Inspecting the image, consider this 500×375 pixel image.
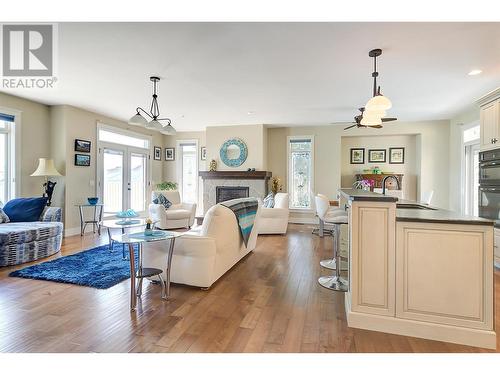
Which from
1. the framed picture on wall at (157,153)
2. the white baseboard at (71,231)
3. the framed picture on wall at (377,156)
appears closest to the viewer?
the white baseboard at (71,231)

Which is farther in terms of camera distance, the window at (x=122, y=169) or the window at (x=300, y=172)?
the window at (x=300, y=172)

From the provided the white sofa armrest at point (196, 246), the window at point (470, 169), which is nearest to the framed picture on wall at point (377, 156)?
the window at point (470, 169)

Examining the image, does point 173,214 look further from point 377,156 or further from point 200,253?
point 377,156

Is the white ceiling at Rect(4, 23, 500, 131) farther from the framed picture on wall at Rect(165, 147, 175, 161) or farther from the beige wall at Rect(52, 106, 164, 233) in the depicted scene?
the framed picture on wall at Rect(165, 147, 175, 161)

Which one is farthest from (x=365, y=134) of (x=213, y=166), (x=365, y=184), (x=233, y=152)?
(x=213, y=166)

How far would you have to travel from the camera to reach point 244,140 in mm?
7363

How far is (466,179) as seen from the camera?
593cm

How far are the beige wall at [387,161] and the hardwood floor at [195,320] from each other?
4357 mm

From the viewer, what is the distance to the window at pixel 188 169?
8.51 metres

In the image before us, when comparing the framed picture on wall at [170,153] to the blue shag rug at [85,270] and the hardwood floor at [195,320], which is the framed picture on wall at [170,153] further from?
the hardwood floor at [195,320]

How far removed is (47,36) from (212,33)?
1.70 meters

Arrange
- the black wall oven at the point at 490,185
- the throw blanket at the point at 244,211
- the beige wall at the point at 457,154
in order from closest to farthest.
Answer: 1. the throw blanket at the point at 244,211
2. the black wall oven at the point at 490,185
3. the beige wall at the point at 457,154

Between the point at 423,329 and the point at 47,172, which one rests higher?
the point at 47,172

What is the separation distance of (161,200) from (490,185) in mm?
5925
